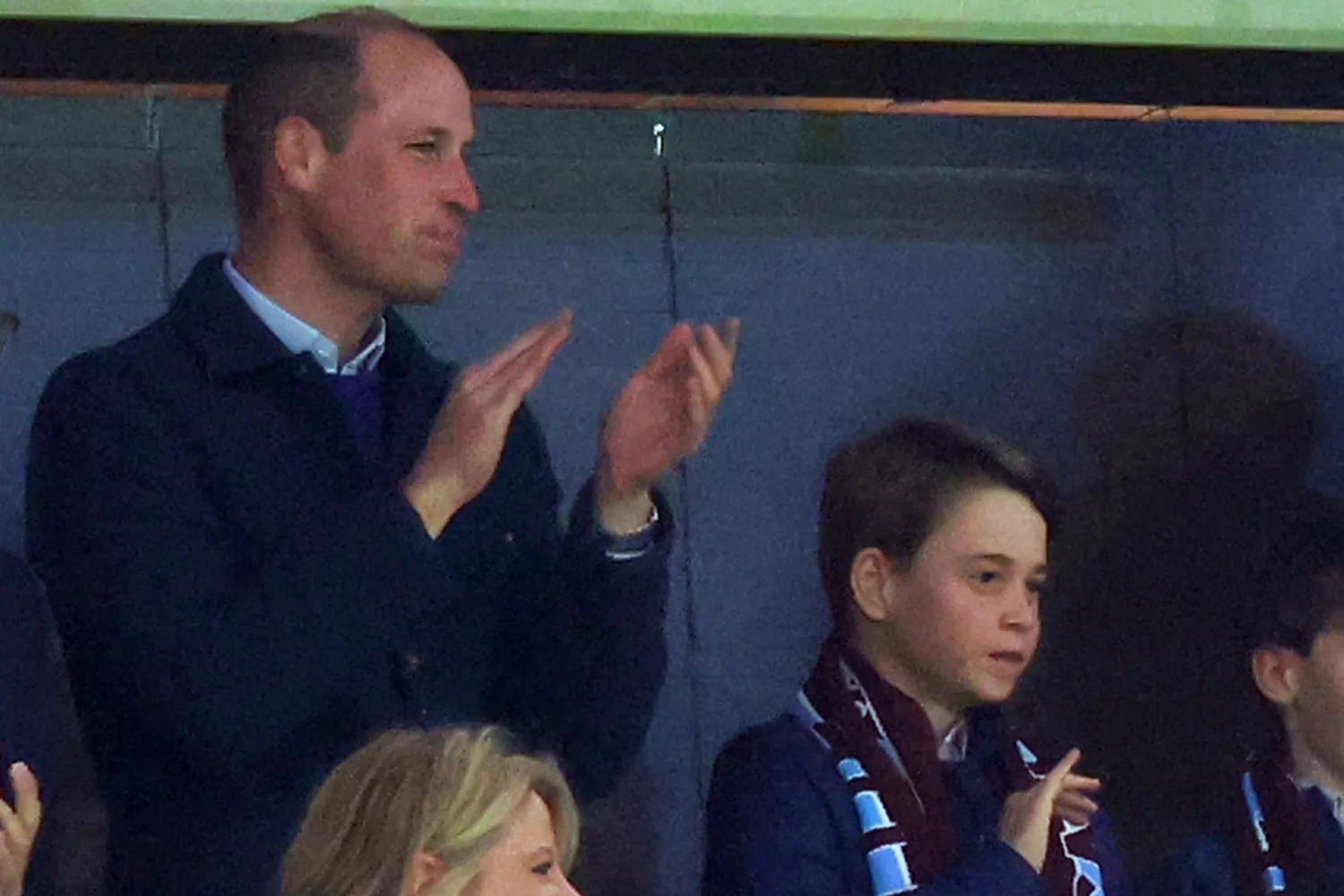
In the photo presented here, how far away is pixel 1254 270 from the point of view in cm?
286

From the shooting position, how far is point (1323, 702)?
8.37 feet

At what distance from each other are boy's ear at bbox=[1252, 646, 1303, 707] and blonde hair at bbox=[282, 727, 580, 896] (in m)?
1.06

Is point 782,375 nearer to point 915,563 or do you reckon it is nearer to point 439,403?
point 915,563

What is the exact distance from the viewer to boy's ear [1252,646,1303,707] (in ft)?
8.54

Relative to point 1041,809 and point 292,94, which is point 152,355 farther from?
point 1041,809

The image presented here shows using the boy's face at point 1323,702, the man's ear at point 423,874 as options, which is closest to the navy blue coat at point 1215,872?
the boy's face at point 1323,702

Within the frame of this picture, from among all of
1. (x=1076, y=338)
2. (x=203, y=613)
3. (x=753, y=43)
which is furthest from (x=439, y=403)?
(x=1076, y=338)

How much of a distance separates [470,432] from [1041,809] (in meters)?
0.62

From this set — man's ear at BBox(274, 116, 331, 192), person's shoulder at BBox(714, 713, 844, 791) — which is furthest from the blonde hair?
man's ear at BBox(274, 116, 331, 192)

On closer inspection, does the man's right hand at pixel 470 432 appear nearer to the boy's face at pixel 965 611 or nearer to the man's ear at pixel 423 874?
the man's ear at pixel 423 874

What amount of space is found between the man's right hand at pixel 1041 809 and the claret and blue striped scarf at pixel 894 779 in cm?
3

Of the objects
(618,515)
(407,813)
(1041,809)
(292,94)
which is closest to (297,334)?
(292,94)

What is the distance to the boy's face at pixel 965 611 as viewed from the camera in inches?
91.6

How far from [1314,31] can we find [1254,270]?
28 centimetres
